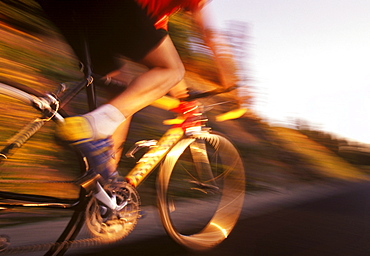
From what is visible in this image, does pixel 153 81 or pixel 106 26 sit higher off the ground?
pixel 106 26

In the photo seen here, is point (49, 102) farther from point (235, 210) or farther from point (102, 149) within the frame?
point (235, 210)

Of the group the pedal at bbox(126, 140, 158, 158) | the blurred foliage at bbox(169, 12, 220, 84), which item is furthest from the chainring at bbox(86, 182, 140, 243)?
the blurred foliage at bbox(169, 12, 220, 84)

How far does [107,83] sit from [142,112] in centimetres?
191

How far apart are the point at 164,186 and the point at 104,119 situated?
616 millimetres

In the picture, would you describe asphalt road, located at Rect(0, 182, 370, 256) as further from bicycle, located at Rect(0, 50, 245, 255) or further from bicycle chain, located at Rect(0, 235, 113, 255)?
bicycle chain, located at Rect(0, 235, 113, 255)

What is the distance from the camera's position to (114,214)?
190 centimetres

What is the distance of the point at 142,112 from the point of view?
159 inches

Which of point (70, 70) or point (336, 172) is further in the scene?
point (336, 172)

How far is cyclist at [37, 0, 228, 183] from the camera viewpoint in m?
1.73

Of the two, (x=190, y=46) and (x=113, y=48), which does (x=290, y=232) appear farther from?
(x=190, y=46)

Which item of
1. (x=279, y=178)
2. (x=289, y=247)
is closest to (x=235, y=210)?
(x=289, y=247)

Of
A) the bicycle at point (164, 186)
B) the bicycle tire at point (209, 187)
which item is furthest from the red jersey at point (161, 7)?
the bicycle tire at point (209, 187)

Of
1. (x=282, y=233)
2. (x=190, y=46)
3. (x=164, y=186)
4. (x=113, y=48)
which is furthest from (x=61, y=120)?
(x=190, y=46)

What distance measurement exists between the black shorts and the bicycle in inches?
6.3
